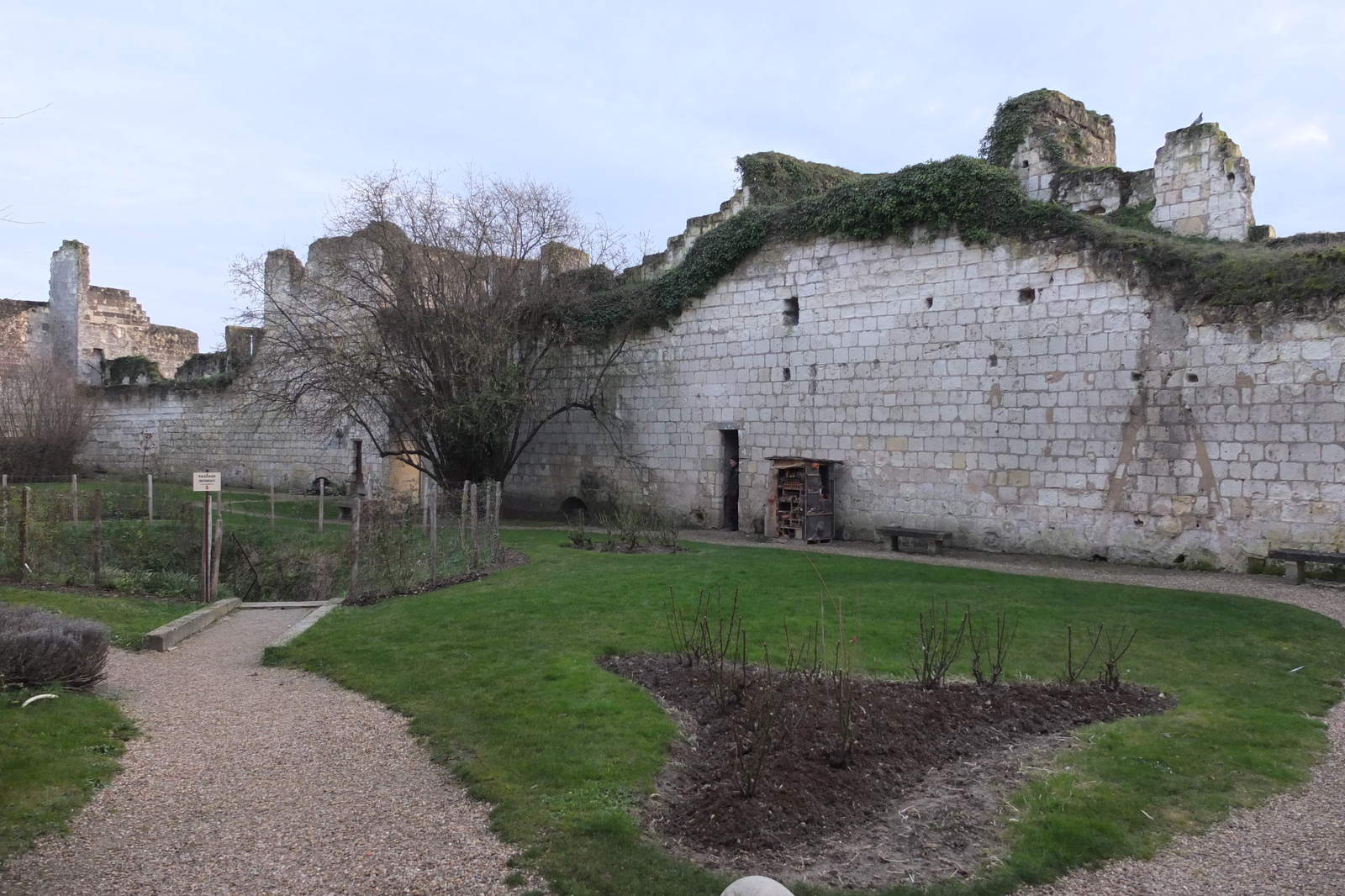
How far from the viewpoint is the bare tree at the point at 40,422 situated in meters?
25.1

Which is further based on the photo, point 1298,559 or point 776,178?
point 776,178

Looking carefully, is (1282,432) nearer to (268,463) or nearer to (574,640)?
(574,640)

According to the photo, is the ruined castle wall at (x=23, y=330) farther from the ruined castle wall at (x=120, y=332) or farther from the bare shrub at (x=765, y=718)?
the bare shrub at (x=765, y=718)

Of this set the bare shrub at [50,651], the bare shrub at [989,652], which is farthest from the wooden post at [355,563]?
the bare shrub at [989,652]

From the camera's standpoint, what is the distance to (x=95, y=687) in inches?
258

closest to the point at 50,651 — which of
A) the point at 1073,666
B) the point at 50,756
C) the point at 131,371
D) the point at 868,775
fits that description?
the point at 50,756

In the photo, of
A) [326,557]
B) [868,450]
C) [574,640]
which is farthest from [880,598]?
[326,557]

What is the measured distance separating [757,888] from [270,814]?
2898 millimetres

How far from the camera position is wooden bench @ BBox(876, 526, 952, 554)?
13.8m

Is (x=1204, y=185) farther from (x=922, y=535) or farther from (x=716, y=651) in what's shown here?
(x=716, y=651)

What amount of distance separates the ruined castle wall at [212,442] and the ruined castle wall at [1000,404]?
1015 cm

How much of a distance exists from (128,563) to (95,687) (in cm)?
809

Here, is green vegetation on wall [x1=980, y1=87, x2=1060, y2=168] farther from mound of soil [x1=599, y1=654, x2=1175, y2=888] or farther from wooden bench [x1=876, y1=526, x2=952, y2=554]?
mound of soil [x1=599, y1=654, x2=1175, y2=888]

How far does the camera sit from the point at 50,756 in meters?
4.96
